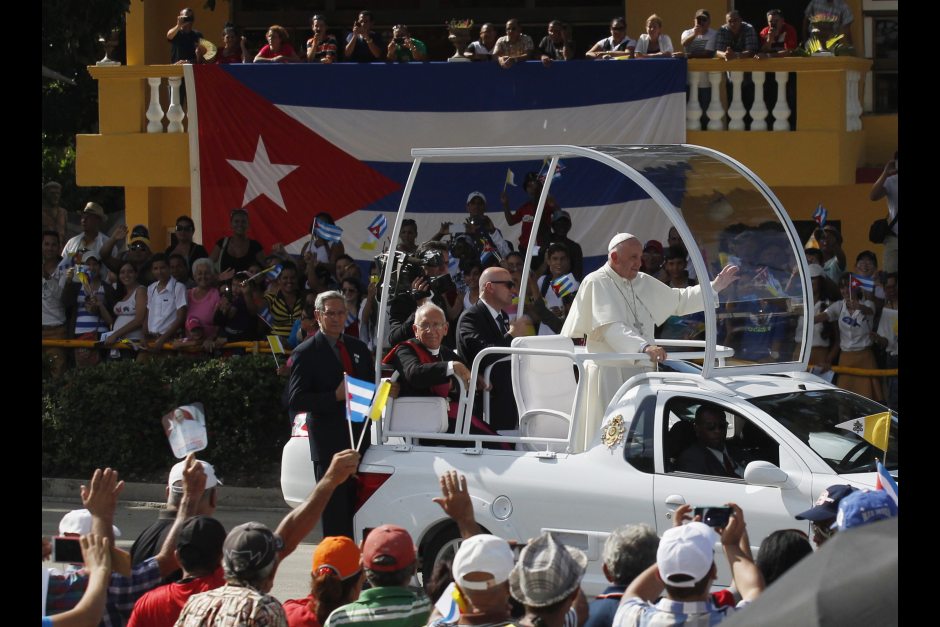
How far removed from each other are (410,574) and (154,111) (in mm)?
14354

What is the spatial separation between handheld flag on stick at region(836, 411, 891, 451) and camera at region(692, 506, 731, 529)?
294cm

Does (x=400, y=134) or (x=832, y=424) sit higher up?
(x=400, y=134)

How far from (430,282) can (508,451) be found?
4.57 metres

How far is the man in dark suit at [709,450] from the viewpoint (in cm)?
896

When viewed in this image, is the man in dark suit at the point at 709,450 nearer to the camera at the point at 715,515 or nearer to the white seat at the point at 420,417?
the white seat at the point at 420,417

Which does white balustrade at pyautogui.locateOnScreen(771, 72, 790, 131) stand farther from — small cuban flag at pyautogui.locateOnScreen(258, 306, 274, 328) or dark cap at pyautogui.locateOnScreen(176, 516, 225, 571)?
dark cap at pyautogui.locateOnScreen(176, 516, 225, 571)

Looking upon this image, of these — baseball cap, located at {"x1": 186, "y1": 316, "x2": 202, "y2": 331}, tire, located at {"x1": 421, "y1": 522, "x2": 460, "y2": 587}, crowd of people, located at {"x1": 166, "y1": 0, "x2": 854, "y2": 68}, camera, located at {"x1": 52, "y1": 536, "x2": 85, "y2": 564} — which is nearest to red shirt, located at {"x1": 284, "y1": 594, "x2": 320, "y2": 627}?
camera, located at {"x1": 52, "y1": 536, "x2": 85, "y2": 564}

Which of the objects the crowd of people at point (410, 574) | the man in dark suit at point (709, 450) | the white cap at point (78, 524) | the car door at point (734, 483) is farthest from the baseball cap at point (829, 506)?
the white cap at point (78, 524)

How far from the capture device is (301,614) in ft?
19.1

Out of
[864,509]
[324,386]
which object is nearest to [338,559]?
[864,509]

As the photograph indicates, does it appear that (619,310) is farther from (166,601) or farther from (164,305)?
(164,305)

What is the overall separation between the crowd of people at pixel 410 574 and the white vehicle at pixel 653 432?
2318 millimetres

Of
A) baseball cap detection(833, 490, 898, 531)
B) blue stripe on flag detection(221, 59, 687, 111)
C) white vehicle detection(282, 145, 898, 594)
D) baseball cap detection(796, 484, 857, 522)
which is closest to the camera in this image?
baseball cap detection(833, 490, 898, 531)

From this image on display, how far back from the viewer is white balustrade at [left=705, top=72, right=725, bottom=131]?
675 inches
